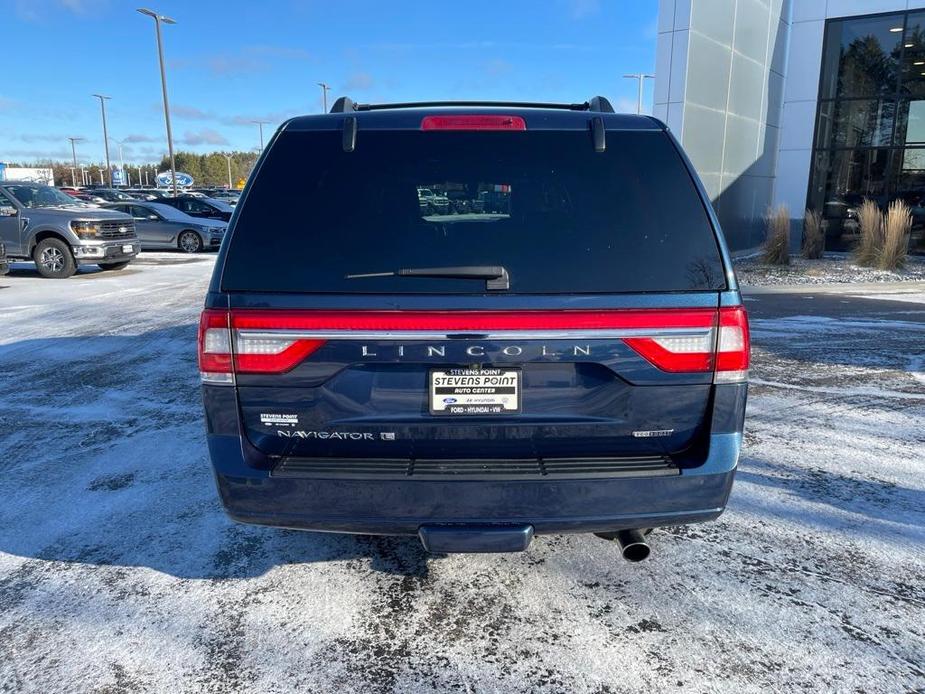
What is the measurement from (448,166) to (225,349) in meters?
1.15

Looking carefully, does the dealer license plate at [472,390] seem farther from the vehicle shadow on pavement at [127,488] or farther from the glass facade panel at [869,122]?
the glass facade panel at [869,122]

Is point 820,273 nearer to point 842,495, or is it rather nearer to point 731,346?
point 842,495

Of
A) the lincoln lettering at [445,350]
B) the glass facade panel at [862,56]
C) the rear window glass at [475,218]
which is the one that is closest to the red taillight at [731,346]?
the rear window glass at [475,218]

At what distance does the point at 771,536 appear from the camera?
3.50m

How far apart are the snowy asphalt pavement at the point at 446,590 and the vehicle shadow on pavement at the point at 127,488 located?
0.06 ft

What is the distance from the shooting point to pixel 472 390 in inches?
99.3

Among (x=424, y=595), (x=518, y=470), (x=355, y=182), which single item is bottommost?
(x=424, y=595)

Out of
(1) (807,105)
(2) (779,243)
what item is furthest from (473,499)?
(1) (807,105)

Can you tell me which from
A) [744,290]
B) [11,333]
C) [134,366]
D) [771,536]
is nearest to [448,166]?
[771,536]

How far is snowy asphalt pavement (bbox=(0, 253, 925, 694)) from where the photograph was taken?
2.53 m

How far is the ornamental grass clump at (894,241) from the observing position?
1409 cm

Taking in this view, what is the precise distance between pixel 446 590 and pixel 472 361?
122cm

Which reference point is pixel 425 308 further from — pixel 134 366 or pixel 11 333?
pixel 11 333

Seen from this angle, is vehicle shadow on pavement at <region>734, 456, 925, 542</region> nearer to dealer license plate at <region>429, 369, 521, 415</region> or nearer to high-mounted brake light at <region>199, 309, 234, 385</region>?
dealer license plate at <region>429, 369, 521, 415</region>
